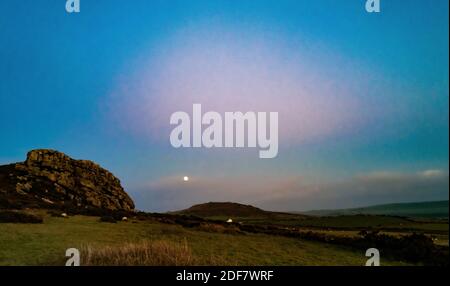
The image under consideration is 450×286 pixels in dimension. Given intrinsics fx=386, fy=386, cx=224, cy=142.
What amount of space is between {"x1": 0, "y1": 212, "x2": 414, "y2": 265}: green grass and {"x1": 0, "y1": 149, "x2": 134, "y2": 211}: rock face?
101ft

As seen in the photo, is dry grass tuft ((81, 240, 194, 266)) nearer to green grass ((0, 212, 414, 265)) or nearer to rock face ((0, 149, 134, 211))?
green grass ((0, 212, 414, 265))

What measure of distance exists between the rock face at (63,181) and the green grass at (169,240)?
30676 millimetres

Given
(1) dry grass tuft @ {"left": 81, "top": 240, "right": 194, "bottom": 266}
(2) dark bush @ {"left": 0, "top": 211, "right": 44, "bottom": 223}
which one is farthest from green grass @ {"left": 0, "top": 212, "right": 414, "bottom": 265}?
(1) dry grass tuft @ {"left": 81, "top": 240, "right": 194, "bottom": 266}

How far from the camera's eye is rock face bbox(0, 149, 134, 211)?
58.6m

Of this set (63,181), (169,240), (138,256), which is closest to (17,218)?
(169,240)

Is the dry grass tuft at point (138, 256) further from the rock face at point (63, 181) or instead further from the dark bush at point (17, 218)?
the rock face at point (63, 181)

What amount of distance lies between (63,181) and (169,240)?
54424 mm

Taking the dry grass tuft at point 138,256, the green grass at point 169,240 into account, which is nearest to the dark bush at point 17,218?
the green grass at point 169,240

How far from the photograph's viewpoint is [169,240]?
832 inches

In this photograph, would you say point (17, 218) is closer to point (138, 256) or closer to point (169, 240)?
point (169, 240)

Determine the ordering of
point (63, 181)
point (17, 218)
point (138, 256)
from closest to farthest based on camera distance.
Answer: point (138, 256)
point (17, 218)
point (63, 181)
